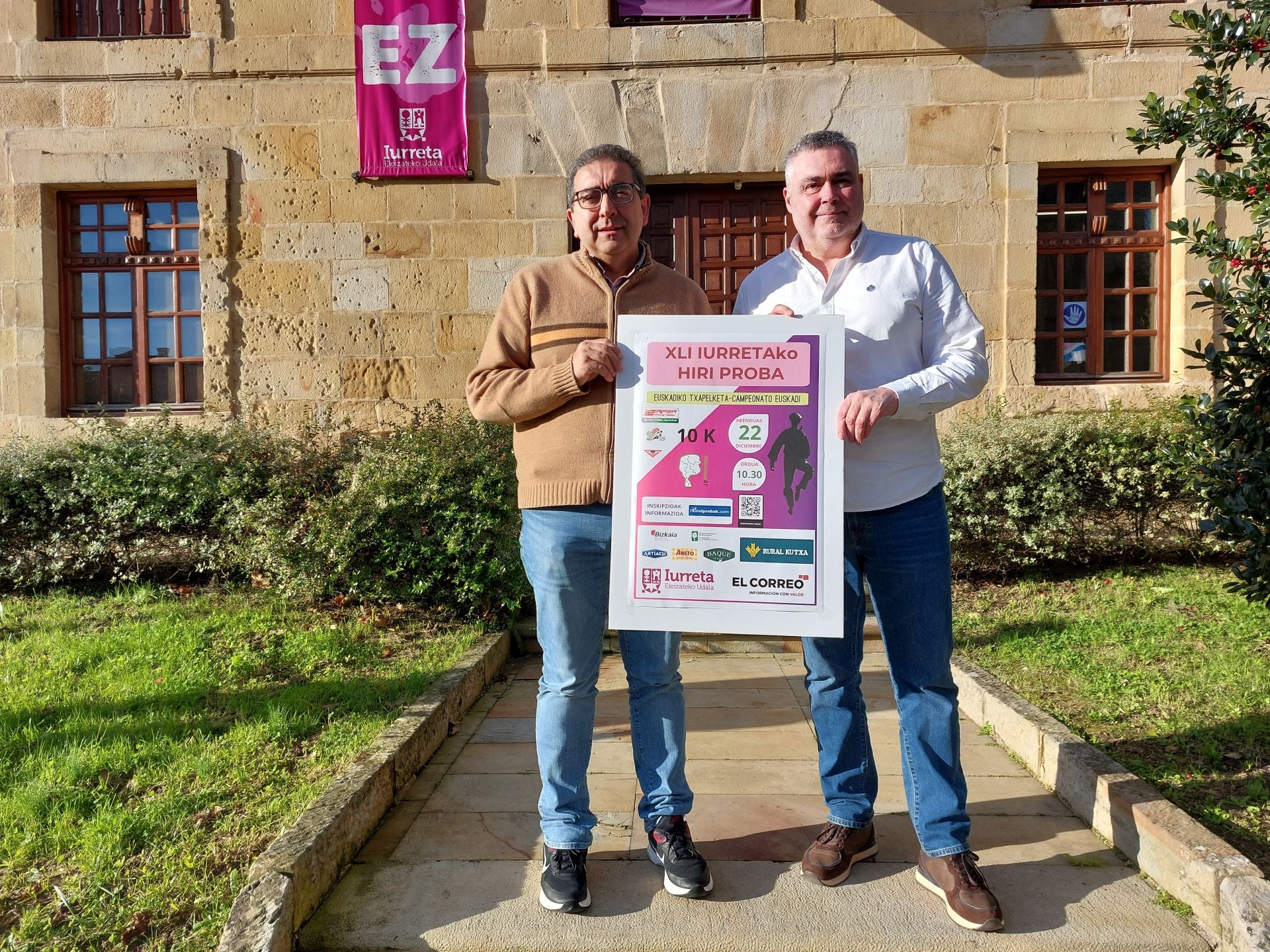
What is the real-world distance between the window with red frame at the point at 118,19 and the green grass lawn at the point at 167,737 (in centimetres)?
511

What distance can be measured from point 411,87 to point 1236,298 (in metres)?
6.39

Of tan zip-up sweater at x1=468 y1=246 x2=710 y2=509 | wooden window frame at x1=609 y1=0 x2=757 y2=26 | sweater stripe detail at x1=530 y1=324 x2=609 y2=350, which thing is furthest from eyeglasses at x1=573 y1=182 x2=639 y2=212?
wooden window frame at x1=609 y1=0 x2=757 y2=26

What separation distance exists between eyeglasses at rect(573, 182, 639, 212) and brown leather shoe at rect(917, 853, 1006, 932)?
2.13 metres

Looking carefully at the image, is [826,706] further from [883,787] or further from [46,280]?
[46,280]

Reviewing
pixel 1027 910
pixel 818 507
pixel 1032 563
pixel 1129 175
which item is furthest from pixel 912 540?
pixel 1129 175

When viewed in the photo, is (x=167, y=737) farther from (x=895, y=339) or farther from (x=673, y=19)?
(x=673, y=19)

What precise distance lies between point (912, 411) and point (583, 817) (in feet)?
4.97

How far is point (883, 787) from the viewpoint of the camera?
339 centimetres

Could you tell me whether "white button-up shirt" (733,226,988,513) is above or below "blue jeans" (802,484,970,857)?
above

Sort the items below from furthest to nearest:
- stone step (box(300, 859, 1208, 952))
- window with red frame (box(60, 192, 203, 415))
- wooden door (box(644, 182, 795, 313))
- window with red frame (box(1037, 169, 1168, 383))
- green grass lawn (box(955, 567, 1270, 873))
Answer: window with red frame (box(60, 192, 203, 415)), wooden door (box(644, 182, 795, 313)), window with red frame (box(1037, 169, 1168, 383)), green grass lawn (box(955, 567, 1270, 873)), stone step (box(300, 859, 1208, 952))

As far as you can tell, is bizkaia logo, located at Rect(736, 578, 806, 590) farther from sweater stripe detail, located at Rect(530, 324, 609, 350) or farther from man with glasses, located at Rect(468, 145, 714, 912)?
sweater stripe detail, located at Rect(530, 324, 609, 350)

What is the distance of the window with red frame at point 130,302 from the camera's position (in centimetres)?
767

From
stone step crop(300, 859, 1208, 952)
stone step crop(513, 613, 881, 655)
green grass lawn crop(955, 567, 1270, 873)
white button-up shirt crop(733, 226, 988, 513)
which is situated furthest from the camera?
stone step crop(513, 613, 881, 655)

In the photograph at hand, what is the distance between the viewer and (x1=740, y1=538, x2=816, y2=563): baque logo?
2.41 m
